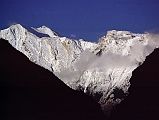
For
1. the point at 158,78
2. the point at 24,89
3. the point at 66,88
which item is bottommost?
the point at 158,78

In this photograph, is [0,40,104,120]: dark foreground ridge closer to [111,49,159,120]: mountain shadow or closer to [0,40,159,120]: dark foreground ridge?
[0,40,159,120]: dark foreground ridge

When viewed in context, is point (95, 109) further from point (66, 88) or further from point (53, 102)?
point (53, 102)

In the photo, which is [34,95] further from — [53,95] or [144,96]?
[144,96]

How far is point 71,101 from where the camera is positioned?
33844 mm

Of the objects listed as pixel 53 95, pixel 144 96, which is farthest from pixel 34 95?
pixel 144 96

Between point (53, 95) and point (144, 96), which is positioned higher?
point (53, 95)

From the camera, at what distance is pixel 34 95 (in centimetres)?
2777

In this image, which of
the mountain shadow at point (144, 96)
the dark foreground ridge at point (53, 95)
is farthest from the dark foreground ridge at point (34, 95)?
the mountain shadow at point (144, 96)

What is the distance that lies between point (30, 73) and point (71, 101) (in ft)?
20.1

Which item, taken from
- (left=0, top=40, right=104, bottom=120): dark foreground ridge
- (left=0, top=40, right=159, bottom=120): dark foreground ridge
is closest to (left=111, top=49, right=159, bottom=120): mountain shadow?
(left=0, top=40, right=159, bottom=120): dark foreground ridge

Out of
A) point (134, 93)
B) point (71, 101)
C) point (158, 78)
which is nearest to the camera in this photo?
point (158, 78)

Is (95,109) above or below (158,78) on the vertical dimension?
above

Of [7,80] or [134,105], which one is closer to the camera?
[7,80]

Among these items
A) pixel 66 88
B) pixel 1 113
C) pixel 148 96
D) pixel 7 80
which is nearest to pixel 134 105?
pixel 148 96
